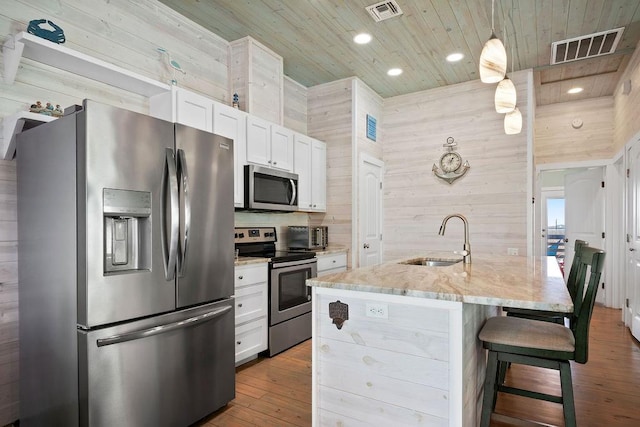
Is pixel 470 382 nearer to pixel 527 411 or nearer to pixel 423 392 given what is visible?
pixel 423 392

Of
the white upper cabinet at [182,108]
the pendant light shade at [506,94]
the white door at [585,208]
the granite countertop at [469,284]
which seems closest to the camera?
the granite countertop at [469,284]

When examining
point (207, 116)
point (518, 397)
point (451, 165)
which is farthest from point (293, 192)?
point (518, 397)

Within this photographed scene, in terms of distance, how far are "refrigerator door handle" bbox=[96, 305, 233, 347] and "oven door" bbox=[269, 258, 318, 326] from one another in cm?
95

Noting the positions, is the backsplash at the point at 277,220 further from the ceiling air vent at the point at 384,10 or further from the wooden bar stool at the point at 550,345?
the wooden bar stool at the point at 550,345

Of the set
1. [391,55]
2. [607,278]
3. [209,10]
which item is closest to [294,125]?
[391,55]

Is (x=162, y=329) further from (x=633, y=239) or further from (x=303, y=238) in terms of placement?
(x=633, y=239)

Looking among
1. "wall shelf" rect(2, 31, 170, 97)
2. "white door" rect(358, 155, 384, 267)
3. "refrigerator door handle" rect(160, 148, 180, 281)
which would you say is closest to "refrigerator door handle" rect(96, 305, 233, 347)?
"refrigerator door handle" rect(160, 148, 180, 281)

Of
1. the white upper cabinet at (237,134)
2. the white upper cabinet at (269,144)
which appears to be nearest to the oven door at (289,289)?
the white upper cabinet at (237,134)

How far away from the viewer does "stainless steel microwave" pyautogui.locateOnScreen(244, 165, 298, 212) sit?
3510 millimetres

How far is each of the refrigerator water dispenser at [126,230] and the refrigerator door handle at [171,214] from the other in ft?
0.27

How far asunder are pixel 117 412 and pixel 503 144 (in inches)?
182

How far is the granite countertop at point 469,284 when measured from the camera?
146 cm

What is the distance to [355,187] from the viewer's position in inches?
182

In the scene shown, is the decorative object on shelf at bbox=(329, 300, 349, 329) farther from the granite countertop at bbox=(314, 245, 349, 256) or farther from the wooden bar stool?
the granite countertop at bbox=(314, 245, 349, 256)
